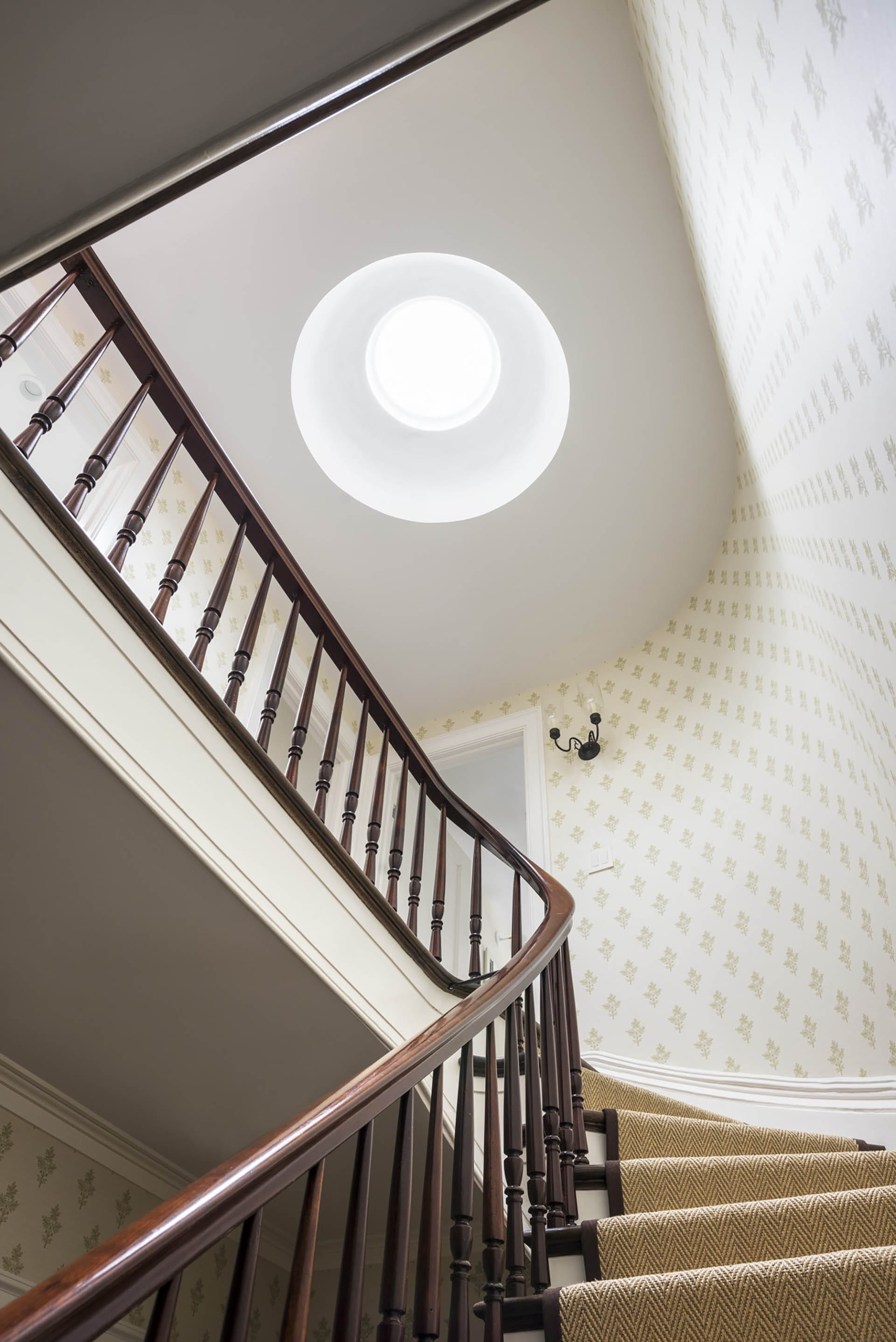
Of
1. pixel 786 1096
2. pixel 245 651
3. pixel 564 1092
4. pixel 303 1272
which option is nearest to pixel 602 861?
pixel 786 1096

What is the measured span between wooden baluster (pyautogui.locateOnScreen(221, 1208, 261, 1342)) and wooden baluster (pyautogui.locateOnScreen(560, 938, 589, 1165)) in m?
1.35

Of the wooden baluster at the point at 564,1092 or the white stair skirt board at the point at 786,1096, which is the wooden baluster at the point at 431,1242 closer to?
the wooden baluster at the point at 564,1092

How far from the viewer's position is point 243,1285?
1.02 metres

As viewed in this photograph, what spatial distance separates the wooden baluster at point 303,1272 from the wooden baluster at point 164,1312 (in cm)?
12

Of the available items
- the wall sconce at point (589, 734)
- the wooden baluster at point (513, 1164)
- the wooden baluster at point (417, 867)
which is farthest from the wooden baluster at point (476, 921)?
the wall sconce at point (589, 734)

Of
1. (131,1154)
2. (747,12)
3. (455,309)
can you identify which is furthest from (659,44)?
(131,1154)

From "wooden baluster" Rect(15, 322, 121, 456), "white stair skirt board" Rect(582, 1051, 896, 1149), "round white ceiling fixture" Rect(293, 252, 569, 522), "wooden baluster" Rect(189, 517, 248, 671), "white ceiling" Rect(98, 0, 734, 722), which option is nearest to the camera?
"wooden baluster" Rect(15, 322, 121, 456)

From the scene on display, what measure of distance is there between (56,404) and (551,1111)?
6.58 ft

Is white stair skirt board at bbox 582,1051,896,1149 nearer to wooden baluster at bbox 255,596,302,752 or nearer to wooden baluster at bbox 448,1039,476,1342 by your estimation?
wooden baluster at bbox 448,1039,476,1342

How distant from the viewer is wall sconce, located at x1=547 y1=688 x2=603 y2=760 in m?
4.95

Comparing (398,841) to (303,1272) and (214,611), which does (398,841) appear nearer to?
(214,611)

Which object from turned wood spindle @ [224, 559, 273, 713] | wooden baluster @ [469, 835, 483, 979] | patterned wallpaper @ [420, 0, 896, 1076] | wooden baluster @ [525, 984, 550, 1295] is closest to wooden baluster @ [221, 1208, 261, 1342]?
wooden baluster @ [525, 984, 550, 1295]

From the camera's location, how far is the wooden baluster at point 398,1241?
1.24m

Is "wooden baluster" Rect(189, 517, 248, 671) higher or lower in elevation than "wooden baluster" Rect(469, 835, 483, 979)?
higher
